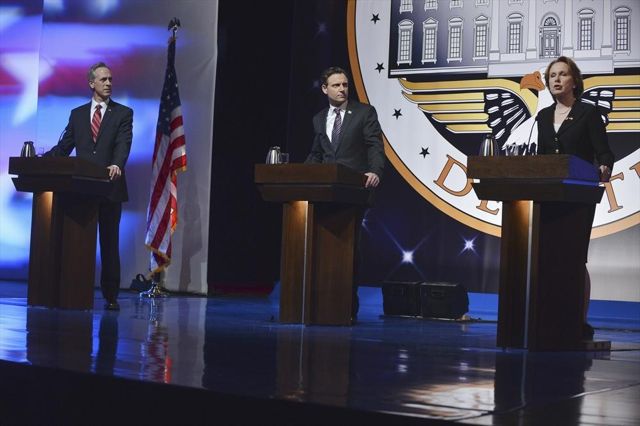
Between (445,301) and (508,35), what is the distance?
8.05 ft

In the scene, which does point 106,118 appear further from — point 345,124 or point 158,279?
point 158,279

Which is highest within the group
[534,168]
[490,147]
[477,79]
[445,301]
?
[477,79]

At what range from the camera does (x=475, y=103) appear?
29.6 feet

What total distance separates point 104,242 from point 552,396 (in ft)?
15.5

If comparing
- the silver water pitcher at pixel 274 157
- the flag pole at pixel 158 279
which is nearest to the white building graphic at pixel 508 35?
the flag pole at pixel 158 279

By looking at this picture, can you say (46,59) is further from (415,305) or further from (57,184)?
(415,305)

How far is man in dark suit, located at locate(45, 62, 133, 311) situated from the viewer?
749 centimetres

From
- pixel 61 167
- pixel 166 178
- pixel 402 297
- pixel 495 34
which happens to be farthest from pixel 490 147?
pixel 166 178

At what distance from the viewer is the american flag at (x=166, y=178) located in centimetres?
974

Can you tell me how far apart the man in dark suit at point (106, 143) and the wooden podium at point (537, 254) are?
3.00 metres

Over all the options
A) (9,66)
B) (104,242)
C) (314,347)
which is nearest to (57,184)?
(104,242)

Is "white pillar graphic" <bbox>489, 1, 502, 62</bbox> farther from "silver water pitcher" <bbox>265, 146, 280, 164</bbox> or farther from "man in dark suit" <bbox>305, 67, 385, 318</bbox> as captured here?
"silver water pitcher" <bbox>265, 146, 280, 164</bbox>

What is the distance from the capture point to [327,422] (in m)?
3.05

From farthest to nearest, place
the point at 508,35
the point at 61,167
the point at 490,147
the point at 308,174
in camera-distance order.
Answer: the point at 508,35 → the point at 61,167 → the point at 308,174 → the point at 490,147
